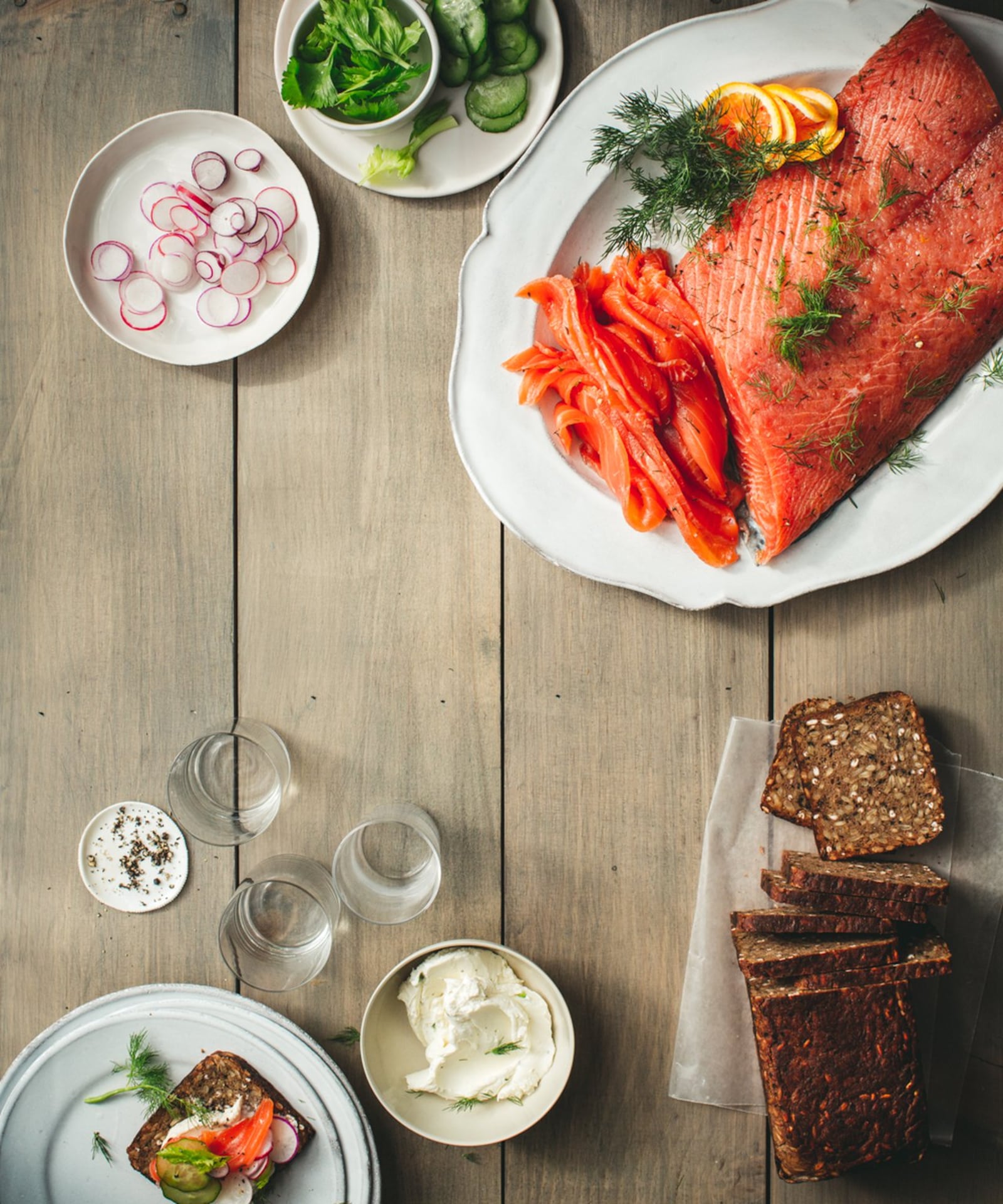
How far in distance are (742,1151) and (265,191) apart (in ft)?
7.44

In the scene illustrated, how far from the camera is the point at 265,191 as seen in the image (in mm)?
1892

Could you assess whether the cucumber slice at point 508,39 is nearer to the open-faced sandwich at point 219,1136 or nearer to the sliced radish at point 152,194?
the sliced radish at point 152,194

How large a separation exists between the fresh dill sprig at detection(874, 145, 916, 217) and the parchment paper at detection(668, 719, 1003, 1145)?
3.44 feet

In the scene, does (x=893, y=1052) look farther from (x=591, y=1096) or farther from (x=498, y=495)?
(x=498, y=495)

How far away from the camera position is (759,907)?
6.26 feet

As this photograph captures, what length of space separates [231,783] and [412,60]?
1.54m

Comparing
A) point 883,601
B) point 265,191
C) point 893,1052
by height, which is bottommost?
point 893,1052

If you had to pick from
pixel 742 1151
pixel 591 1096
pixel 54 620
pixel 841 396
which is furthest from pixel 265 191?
pixel 742 1151

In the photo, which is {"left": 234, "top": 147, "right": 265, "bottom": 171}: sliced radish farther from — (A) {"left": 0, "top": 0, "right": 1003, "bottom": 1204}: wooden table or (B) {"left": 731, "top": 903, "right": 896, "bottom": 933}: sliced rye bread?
(B) {"left": 731, "top": 903, "right": 896, "bottom": 933}: sliced rye bread

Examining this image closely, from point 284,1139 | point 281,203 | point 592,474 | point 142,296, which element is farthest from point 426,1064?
point 281,203

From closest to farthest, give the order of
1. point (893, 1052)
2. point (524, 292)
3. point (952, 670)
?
point (893, 1052)
point (524, 292)
point (952, 670)

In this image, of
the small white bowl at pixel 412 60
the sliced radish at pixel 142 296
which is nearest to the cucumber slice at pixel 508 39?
the small white bowl at pixel 412 60

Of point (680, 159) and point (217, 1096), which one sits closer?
point (680, 159)

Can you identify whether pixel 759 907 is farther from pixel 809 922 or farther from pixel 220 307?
pixel 220 307
